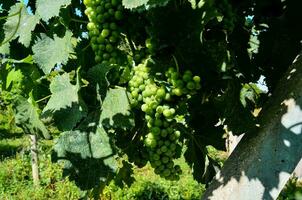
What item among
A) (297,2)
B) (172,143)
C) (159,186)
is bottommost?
(159,186)

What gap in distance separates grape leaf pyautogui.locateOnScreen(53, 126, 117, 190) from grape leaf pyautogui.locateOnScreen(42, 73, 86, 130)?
0.04 meters

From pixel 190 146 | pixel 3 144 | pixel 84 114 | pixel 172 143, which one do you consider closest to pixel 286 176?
pixel 172 143

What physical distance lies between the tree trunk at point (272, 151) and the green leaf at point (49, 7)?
711 millimetres

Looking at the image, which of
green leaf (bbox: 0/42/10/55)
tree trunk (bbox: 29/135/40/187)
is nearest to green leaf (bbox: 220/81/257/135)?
green leaf (bbox: 0/42/10/55)

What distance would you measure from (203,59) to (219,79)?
0.21 m

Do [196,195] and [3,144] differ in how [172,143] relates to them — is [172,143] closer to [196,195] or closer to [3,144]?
[196,195]

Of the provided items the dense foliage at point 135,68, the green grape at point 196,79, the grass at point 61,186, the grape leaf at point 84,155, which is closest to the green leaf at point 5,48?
the dense foliage at point 135,68

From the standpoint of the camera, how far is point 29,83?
82.3 inches

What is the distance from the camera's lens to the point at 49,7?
64.8 inches

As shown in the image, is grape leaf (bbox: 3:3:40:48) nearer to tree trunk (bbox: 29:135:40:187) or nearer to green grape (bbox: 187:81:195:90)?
green grape (bbox: 187:81:195:90)

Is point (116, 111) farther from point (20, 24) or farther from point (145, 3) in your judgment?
point (20, 24)

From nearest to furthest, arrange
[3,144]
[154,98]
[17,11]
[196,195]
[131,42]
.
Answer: [154,98], [131,42], [17,11], [196,195], [3,144]

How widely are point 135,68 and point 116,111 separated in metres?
0.15

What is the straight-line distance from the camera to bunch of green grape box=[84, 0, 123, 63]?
66.0 inches
